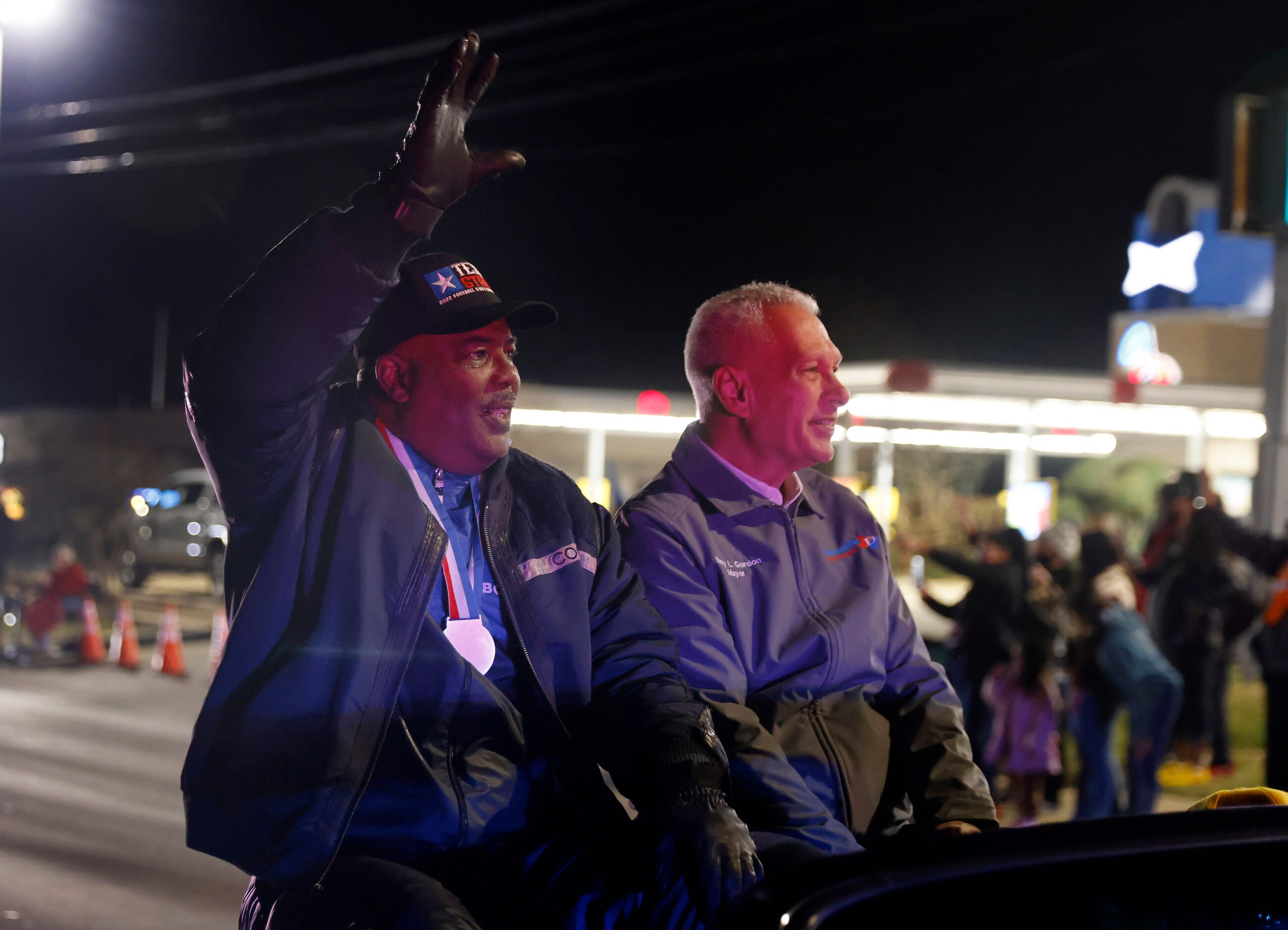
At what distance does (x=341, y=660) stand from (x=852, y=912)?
1300 mm

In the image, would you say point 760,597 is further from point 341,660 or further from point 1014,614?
point 1014,614

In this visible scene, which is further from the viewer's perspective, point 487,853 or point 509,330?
point 509,330

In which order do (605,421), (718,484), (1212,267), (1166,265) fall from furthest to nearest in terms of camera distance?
Answer: (1166,265) < (1212,267) < (605,421) < (718,484)

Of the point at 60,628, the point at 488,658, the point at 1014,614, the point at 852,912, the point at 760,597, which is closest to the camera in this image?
the point at 852,912

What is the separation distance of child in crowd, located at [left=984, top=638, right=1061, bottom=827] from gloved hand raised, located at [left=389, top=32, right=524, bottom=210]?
712 cm

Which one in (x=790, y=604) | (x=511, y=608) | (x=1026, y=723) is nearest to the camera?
(x=511, y=608)

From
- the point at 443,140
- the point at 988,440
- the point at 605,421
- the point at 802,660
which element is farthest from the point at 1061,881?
the point at 988,440

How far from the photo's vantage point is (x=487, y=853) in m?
2.58

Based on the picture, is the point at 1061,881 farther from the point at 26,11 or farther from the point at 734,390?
the point at 26,11

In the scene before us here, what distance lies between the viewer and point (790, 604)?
3.22 meters

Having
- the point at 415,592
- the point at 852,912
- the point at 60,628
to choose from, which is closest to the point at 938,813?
the point at 415,592

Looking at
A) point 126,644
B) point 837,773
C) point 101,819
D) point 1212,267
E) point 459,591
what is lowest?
point 101,819

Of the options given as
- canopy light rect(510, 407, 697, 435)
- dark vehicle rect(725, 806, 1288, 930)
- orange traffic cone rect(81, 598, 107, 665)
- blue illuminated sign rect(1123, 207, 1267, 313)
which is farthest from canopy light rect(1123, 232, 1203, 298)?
dark vehicle rect(725, 806, 1288, 930)

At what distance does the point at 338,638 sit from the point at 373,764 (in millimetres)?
232
